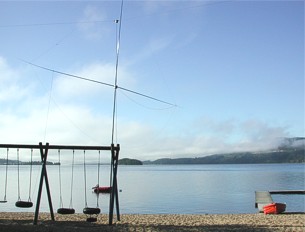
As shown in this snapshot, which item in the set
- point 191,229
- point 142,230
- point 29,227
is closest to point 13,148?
point 29,227

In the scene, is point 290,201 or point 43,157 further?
point 290,201

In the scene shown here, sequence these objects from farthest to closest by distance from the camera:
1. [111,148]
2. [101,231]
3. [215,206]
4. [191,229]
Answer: [215,206] < [111,148] < [191,229] < [101,231]

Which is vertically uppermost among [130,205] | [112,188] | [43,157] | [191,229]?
[43,157]

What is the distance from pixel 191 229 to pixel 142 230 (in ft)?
6.95

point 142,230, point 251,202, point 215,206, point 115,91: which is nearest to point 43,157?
point 115,91

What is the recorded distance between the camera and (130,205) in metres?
45.2

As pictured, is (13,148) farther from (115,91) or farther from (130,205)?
(130,205)

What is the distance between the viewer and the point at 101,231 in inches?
586

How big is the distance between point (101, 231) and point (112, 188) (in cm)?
270

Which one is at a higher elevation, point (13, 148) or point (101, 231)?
point (13, 148)

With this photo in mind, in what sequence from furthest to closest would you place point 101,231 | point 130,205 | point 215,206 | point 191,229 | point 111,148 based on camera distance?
point 130,205 < point 215,206 < point 111,148 < point 191,229 < point 101,231

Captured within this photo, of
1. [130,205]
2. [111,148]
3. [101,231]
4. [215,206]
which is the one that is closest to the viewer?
[101,231]

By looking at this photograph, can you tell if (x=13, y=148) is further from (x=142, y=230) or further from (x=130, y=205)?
(x=130, y=205)

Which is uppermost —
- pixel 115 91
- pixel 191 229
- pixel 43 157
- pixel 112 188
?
pixel 115 91
